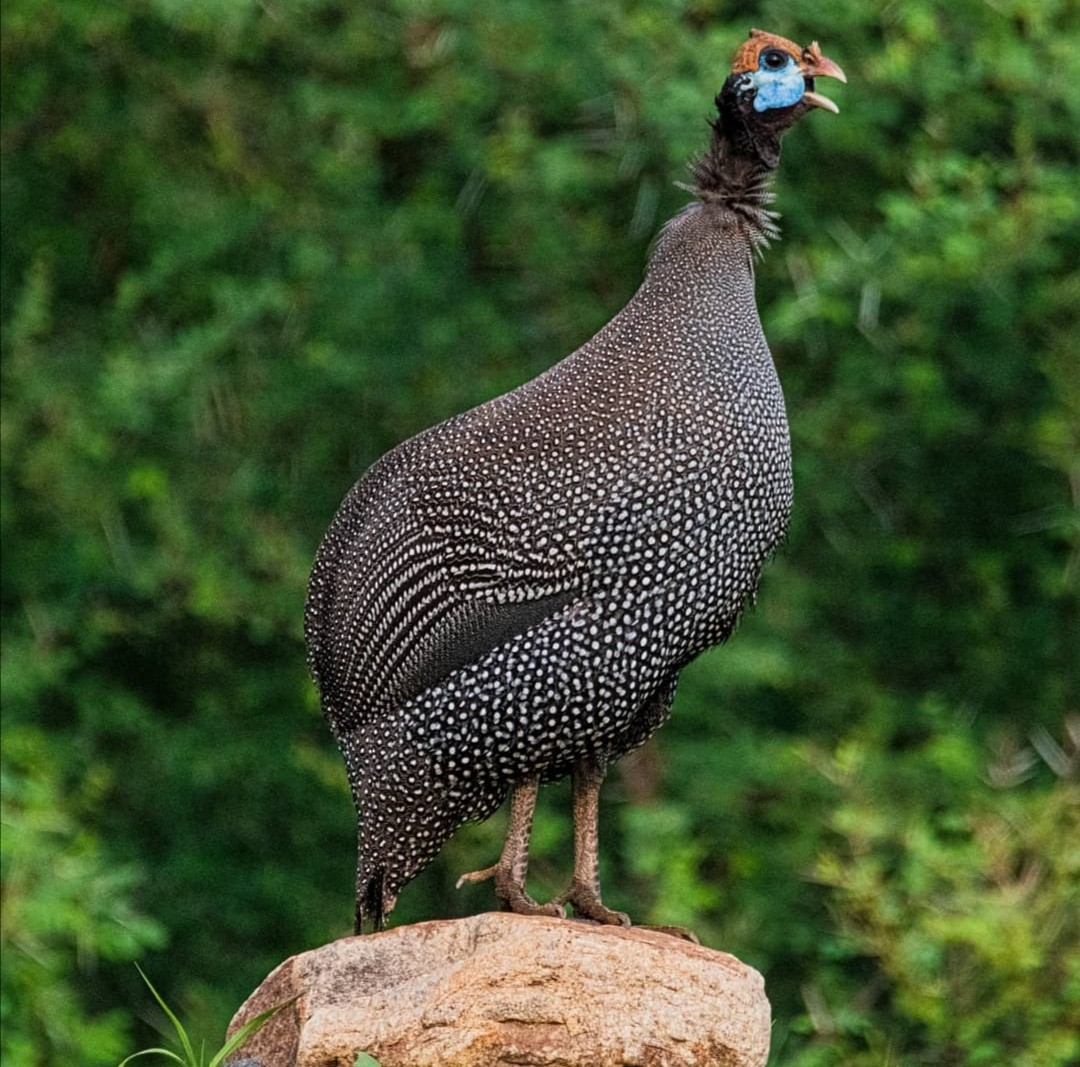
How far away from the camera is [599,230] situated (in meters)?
12.8

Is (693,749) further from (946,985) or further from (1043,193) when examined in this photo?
(1043,193)

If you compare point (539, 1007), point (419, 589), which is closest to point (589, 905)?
point (539, 1007)

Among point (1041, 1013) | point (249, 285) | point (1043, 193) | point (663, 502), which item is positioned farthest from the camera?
point (249, 285)

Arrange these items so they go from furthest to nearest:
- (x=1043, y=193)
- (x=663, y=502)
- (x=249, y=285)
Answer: (x=249, y=285), (x=1043, y=193), (x=663, y=502)

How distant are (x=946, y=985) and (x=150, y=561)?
429 centimetres

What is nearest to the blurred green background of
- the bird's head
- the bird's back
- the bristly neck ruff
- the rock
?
the bristly neck ruff

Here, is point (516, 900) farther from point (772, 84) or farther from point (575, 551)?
point (772, 84)

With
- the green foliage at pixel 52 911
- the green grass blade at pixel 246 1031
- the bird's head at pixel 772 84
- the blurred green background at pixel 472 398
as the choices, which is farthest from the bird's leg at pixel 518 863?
the blurred green background at pixel 472 398

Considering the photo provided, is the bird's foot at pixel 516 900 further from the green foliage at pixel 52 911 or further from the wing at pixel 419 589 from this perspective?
the green foliage at pixel 52 911

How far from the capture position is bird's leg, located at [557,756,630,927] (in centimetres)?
643

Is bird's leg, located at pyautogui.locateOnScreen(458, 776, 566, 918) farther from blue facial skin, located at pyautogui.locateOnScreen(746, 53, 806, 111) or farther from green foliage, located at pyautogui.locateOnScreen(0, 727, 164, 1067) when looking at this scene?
green foliage, located at pyautogui.locateOnScreen(0, 727, 164, 1067)

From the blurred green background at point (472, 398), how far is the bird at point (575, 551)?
465 centimetres

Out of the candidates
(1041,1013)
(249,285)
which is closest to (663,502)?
(1041,1013)

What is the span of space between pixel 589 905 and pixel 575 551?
956 mm
